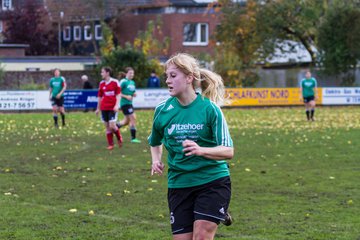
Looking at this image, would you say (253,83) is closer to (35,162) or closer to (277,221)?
(35,162)

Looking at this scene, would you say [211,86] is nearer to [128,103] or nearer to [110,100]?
[110,100]

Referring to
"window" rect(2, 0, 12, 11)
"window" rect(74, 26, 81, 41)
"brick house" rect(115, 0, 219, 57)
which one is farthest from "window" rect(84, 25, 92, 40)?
"window" rect(2, 0, 12, 11)

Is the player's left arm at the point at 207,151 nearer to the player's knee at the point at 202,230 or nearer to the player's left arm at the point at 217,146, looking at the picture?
the player's left arm at the point at 217,146

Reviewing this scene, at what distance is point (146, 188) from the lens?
545 inches

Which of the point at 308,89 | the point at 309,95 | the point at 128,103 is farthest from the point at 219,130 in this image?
the point at 308,89

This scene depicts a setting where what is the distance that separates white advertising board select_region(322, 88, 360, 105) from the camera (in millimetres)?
45469

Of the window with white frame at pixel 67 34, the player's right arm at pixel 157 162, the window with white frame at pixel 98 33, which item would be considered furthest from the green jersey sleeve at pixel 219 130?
the window with white frame at pixel 67 34

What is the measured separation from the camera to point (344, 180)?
48.2 feet

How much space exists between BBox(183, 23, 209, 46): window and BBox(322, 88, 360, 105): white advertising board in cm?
2236

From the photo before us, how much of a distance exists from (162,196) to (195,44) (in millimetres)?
54471

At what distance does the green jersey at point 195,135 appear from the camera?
694 centimetres

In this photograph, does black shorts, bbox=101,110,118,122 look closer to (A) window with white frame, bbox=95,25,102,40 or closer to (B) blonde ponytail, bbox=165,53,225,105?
(B) blonde ponytail, bbox=165,53,225,105

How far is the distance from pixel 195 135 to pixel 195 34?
6025cm

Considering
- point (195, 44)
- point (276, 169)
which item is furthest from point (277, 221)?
point (195, 44)
